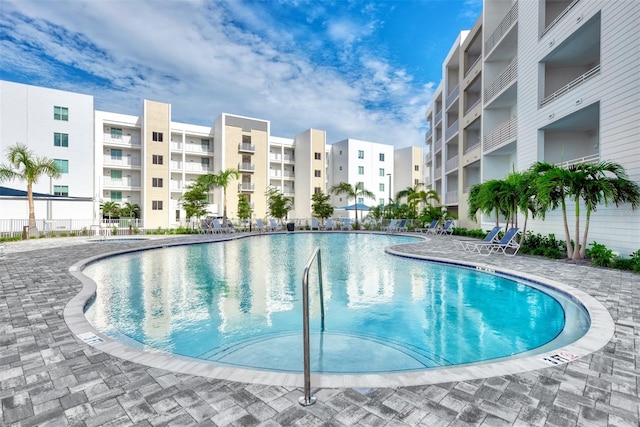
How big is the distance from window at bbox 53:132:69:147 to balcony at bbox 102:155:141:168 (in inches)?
126

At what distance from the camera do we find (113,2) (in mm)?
14055

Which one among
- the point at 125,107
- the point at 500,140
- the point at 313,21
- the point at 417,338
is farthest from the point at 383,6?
the point at 125,107

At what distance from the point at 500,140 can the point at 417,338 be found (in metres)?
15.7

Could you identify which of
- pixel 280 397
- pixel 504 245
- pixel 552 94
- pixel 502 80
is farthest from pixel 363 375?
pixel 502 80

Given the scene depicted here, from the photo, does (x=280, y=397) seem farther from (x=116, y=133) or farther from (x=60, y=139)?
(x=116, y=133)

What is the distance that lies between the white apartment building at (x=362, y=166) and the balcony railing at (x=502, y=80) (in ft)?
73.2

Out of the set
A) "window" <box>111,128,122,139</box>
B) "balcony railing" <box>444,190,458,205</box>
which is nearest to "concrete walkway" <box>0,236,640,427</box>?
"balcony railing" <box>444,190,458,205</box>

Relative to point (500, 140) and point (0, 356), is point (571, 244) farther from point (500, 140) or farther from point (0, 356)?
point (0, 356)

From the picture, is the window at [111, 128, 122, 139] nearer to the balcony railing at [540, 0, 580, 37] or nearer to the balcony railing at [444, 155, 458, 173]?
the balcony railing at [444, 155, 458, 173]

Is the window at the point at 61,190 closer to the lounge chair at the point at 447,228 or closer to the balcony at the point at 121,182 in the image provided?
the balcony at the point at 121,182

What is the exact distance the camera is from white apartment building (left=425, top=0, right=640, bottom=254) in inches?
353

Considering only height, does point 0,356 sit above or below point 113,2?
below

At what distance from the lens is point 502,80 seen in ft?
55.4

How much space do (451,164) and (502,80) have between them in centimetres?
908
